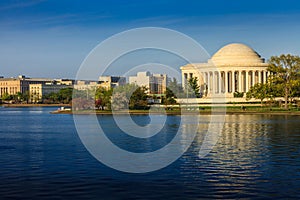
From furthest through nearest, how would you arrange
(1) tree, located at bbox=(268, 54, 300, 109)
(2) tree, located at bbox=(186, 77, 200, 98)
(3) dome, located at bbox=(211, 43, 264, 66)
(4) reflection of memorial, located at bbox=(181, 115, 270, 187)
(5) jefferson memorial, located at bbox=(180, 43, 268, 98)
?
(3) dome, located at bbox=(211, 43, 264, 66) → (5) jefferson memorial, located at bbox=(180, 43, 268, 98) → (2) tree, located at bbox=(186, 77, 200, 98) → (1) tree, located at bbox=(268, 54, 300, 109) → (4) reflection of memorial, located at bbox=(181, 115, 270, 187)

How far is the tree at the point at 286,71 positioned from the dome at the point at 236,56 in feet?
98.6

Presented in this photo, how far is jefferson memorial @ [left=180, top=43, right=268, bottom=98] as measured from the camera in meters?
110

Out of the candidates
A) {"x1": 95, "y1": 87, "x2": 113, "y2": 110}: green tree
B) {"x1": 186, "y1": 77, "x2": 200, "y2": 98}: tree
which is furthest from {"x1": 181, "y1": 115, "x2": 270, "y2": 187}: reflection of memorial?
{"x1": 186, "y1": 77, "x2": 200, "y2": 98}: tree

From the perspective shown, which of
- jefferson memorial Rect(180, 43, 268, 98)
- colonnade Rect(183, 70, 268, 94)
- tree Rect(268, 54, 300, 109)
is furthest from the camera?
colonnade Rect(183, 70, 268, 94)

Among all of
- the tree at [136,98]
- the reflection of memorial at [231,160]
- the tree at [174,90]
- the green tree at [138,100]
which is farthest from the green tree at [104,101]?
the reflection of memorial at [231,160]

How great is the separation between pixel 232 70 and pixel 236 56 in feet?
14.9

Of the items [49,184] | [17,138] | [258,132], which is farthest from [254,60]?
[49,184]

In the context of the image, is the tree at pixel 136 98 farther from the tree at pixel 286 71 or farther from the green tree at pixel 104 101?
the tree at pixel 286 71

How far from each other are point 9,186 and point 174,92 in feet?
258

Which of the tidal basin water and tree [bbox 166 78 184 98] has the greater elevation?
tree [bbox 166 78 184 98]

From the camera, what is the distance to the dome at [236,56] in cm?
11206

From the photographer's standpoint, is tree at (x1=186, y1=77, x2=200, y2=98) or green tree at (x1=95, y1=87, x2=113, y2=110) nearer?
green tree at (x1=95, y1=87, x2=113, y2=110)

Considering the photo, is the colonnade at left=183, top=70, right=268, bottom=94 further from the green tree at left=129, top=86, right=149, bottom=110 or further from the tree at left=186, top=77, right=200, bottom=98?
the green tree at left=129, top=86, right=149, bottom=110

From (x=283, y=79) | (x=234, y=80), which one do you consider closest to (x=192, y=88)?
(x=234, y=80)
